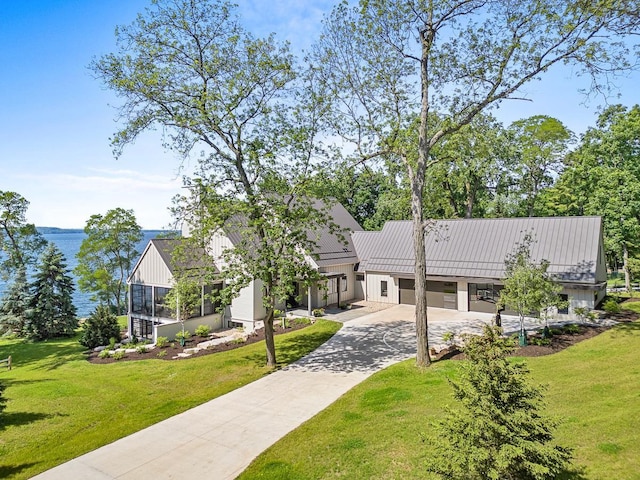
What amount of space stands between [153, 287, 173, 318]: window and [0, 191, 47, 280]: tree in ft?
49.5

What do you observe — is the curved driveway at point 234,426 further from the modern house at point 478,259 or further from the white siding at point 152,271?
the white siding at point 152,271

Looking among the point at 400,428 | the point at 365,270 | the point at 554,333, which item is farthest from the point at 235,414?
the point at 365,270

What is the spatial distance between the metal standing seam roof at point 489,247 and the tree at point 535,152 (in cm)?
1465

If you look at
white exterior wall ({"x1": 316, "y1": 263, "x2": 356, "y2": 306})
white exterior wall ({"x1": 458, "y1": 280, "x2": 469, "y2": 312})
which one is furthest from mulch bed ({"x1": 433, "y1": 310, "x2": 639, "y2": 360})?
white exterior wall ({"x1": 316, "y1": 263, "x2": 356, "y2": 306})

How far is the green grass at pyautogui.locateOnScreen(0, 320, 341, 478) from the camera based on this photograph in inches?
361

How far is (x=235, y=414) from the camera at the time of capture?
10.3m

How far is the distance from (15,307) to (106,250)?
713cm

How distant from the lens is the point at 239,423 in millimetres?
9711

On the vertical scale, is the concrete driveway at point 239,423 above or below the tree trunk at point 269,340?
below

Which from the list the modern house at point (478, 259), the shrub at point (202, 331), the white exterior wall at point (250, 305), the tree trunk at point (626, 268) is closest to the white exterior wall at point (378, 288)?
the modern house at point (478, 259)

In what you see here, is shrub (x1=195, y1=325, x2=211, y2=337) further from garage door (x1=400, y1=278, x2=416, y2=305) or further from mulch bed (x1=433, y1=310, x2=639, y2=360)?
garage door (x1=400, y1=278, x2=416, y2=305)

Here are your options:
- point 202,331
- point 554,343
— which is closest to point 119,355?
point 202,331

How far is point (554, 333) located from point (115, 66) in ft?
66.0

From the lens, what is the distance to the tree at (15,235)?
2981 centimetres
